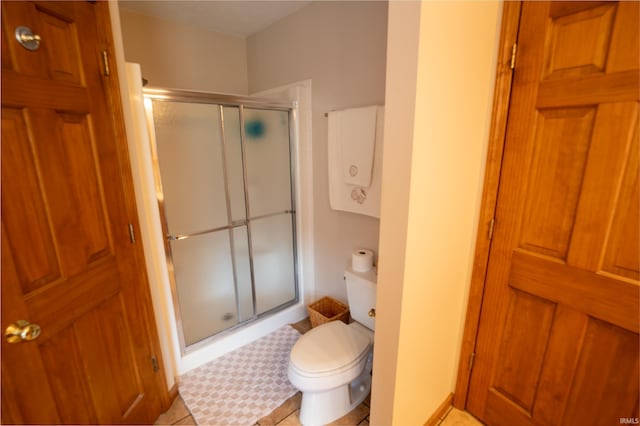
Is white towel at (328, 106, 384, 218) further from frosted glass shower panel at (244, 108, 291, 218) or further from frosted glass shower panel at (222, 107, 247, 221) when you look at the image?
frosted glass shower panel at (222, 107, 247, 221)

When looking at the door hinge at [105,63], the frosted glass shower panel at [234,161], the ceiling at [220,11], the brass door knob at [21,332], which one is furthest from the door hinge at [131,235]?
the ceiling at [220,11]

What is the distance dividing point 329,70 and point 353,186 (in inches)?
31.4

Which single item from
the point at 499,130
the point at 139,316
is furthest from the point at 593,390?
the point at 139,316

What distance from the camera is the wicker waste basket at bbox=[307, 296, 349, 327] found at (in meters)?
2.06

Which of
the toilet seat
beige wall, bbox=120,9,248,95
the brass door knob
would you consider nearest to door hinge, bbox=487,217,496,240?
the toilet seat

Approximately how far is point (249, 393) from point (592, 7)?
2310 mm

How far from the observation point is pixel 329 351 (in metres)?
1.46

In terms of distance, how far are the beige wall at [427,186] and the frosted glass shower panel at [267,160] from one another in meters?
1.33

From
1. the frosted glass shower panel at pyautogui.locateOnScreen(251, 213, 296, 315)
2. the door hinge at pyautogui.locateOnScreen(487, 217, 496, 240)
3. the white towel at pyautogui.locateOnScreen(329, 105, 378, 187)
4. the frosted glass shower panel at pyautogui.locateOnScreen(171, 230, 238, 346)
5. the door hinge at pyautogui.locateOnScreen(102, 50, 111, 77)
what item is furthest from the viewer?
the frosted glass shower panel at pyautogui.locateOnScreen(251, 213, 296, 315)

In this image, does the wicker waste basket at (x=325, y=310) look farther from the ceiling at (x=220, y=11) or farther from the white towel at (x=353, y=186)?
the ceiling at (x=220, y=11)

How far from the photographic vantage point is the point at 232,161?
195 cm

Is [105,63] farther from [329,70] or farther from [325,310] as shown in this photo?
[325,310]

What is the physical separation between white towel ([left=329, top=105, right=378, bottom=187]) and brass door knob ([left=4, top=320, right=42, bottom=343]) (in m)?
1.52

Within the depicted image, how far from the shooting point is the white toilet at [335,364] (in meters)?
1.37
